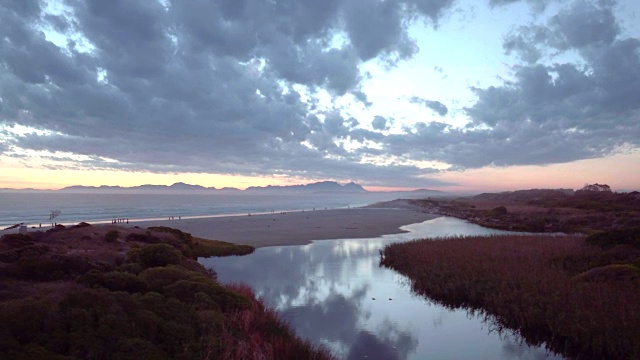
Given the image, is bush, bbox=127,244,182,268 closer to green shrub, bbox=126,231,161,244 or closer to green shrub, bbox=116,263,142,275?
green shrub, bbox=116,263,142,275

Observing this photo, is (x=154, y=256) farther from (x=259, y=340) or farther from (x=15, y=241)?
(x=259, y=340)

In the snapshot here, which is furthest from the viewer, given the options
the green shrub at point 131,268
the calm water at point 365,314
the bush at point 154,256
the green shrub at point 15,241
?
the green shrub at point 15,241

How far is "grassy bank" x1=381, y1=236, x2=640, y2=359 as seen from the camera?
12727mm

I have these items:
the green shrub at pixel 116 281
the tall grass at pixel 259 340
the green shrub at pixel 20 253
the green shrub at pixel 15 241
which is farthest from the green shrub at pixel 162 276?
the green shrub at pixel 15 241

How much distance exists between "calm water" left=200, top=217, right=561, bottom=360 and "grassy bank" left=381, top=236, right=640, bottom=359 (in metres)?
0.95

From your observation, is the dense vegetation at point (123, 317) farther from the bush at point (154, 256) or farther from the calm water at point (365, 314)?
the calm water at point (365, 314)

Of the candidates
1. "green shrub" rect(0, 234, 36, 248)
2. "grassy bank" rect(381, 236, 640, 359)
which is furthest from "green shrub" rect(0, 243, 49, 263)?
"grassy bank" rect(381, 236, 640, 359)

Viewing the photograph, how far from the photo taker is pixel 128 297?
989cm

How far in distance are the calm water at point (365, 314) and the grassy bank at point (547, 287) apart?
3.12ft

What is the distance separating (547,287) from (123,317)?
1595cm

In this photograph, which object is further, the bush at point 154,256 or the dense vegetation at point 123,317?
the bush at point 154,256

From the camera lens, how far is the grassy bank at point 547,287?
12.7 metres

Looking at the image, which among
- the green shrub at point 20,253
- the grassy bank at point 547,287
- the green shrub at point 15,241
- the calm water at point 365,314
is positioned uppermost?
the green shrub at point 15,241

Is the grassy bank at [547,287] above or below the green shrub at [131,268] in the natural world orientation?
below
